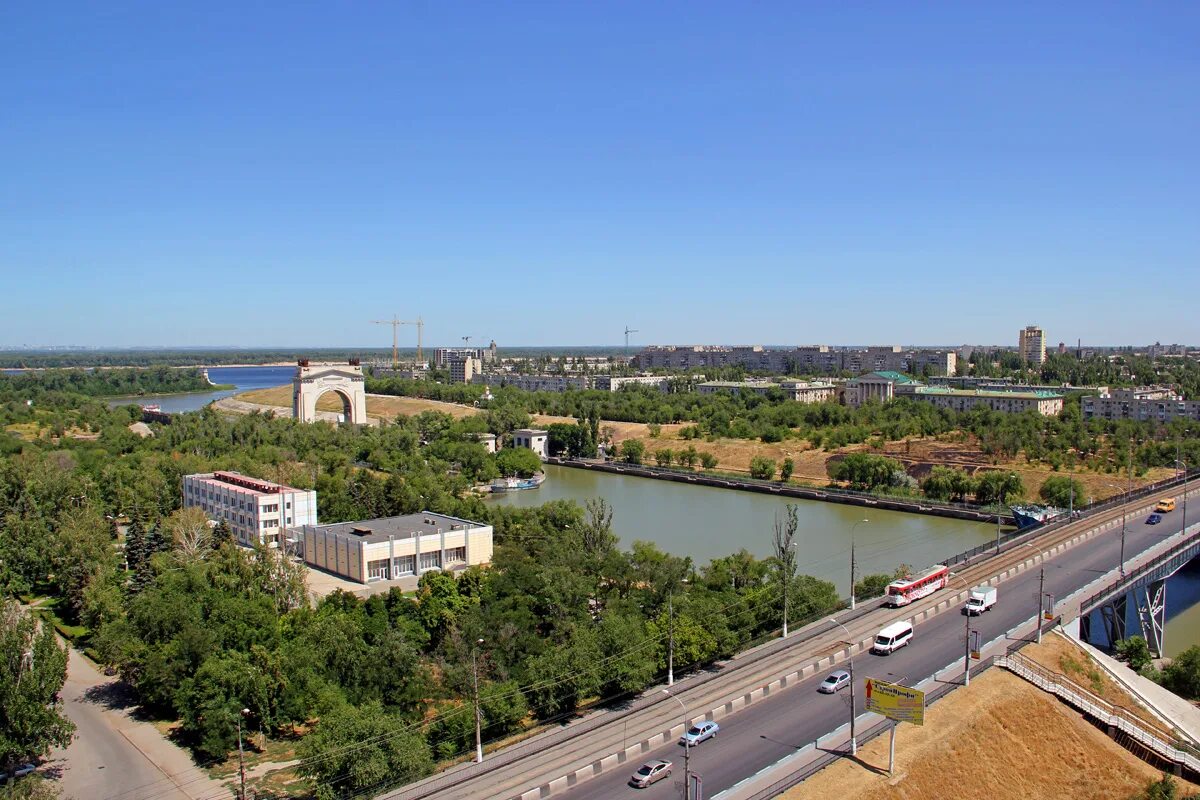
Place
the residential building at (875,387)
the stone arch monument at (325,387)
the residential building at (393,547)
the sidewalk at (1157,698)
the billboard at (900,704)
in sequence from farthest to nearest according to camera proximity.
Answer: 1. the residential building at (875,387)
2. the stone arch monument at (325,387)
3. the residential building at (393,547)
4. the sidewalk at (1157,698)
5. the billboard at (900,704)

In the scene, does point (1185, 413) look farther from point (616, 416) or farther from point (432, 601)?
point (432, 601)

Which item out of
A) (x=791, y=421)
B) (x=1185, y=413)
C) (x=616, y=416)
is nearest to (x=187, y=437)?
(x=616, y=416)

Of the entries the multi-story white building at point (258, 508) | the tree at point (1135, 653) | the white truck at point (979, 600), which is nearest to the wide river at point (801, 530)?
the tree at point (1135, 653)

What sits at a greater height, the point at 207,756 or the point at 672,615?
the point at 672,615

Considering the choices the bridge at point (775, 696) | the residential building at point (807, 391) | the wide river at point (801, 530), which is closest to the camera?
the bridge at point (775, 696)

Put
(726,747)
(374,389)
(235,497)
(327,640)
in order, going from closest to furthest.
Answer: (726,747) < (327,640) < (235,497) < (374,389)

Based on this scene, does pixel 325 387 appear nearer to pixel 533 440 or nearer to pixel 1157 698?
pixel 533 440

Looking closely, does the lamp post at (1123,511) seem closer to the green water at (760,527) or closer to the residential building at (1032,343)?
the green water at (760,527)
